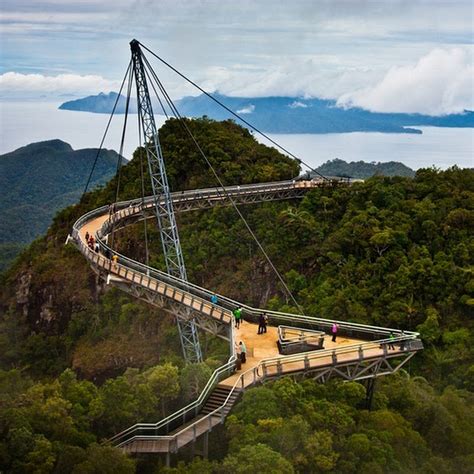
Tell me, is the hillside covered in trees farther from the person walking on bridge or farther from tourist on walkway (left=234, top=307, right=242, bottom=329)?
the person walking on bridge

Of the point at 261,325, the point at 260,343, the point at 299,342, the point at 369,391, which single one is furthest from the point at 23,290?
the point at 369,391

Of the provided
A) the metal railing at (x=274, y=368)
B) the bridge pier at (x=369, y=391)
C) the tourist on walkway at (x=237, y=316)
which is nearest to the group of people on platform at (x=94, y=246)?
the tourist on walkway at (x=237, y=316)

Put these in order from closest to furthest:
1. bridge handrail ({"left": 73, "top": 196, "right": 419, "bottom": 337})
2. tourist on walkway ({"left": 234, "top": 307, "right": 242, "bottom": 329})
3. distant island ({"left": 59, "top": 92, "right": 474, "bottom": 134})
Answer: bridge handrail ({"left": 73, "top": 196, "right": 419, "bottom": 337}), tourist on walkway ({"left": 234, "top": 307, "right": 242, "bottom": 329}), distant island ({"left": 59, "top": 92, "right": 474, "bottom": 134})

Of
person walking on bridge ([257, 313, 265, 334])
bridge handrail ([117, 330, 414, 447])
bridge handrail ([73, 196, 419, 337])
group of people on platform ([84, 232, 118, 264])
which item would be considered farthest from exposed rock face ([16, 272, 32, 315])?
bridge handrail ([117, 330, 414, 447])

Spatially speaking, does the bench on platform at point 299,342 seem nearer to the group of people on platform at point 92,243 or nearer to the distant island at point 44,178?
the group of people on platform at point 92,243

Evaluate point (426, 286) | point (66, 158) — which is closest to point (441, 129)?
point (66, 158)

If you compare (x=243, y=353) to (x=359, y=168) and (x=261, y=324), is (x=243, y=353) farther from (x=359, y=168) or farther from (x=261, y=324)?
(x=359, y=168)
